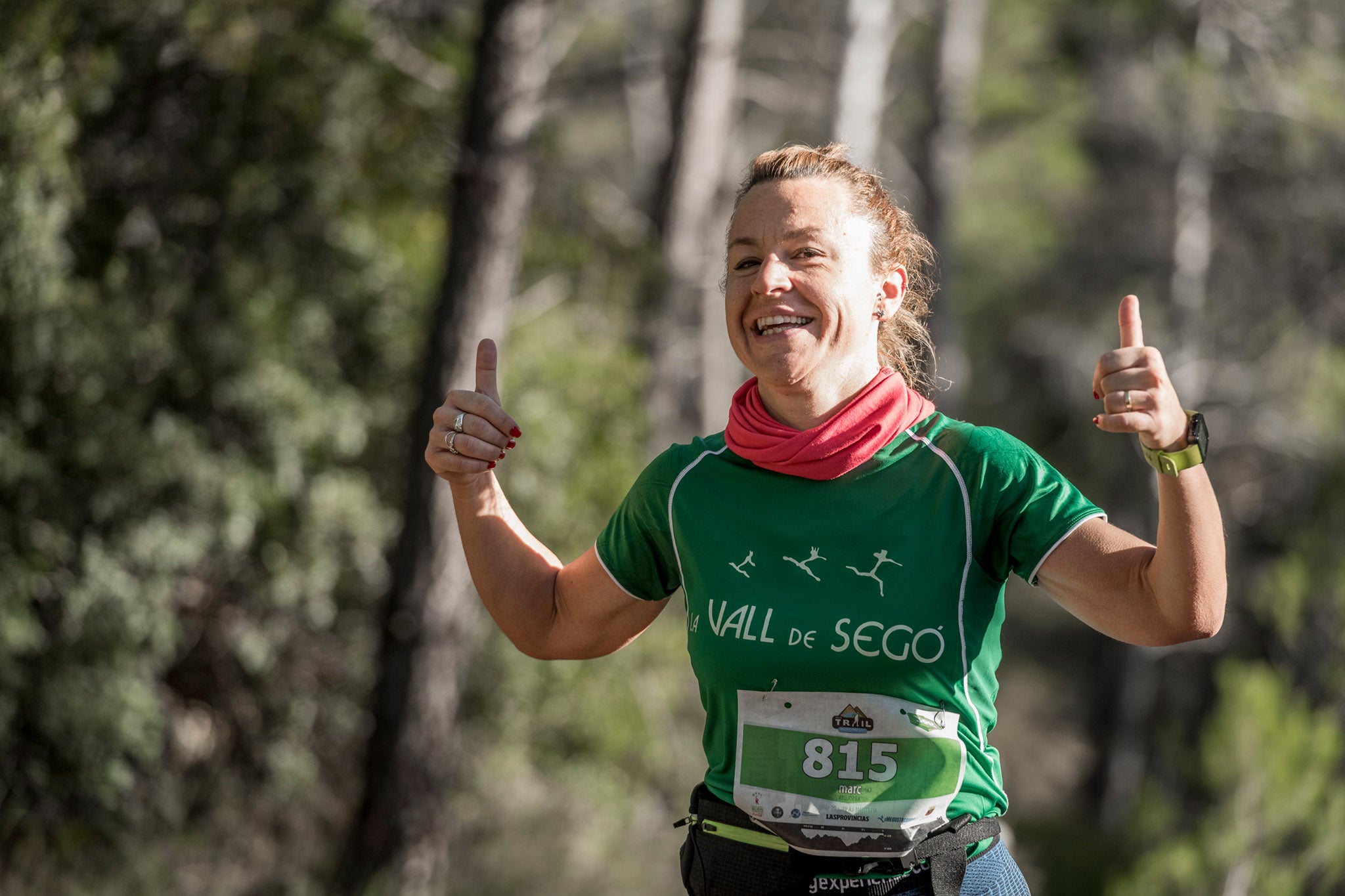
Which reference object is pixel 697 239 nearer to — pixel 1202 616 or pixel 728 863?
pixel 728 863

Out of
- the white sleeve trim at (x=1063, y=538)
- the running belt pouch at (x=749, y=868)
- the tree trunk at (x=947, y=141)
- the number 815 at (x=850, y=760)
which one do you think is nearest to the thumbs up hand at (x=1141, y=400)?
the white sleeve trim at (x=1063, y=538)

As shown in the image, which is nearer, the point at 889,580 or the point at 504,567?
the point at 889,580

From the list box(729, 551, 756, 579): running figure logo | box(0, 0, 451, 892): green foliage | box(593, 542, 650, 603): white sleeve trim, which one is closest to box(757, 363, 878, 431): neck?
box(729, 551, 756, 579): running figure logo

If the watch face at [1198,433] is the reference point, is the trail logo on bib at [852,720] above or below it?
below

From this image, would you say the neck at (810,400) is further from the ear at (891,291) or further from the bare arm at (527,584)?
the bare arm at (527,584)

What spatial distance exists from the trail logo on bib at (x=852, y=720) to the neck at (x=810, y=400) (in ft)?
1.37

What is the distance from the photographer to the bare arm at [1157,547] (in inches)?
59.5

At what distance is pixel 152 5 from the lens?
509cm

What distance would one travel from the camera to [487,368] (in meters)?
2.02

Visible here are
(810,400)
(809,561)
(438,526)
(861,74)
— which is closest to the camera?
(809,561)

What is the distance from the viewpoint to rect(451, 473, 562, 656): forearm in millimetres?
1976

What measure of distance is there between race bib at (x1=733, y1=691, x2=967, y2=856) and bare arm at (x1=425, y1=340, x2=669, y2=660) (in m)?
0.37

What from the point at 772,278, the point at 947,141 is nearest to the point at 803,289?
the point at 772,278

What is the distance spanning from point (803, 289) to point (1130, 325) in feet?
1.51
